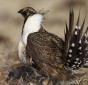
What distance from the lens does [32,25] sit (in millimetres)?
7938

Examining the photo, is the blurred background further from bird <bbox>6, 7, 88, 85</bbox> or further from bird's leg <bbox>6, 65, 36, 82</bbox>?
bird <bbox>6, 7, 88, 85</bbox>

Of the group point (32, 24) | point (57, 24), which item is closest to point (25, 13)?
point (32, 24)

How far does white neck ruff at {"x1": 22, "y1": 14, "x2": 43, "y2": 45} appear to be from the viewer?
7.91 m

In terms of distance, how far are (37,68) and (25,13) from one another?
0.93 m

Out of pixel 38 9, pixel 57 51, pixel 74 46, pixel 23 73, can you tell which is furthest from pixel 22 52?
pixel 38 9

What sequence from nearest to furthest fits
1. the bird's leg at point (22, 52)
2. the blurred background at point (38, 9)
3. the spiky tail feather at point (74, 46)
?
1. the spiky tail feather at point (74, 46)
2. the bird's leg at point (22, 52)
3. the blurred background at point (38, 9)

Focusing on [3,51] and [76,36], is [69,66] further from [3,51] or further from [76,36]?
[3,51]

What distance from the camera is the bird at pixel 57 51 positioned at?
24.3 feet

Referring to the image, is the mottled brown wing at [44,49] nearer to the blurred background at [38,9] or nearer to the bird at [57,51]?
the bird at [57,51]

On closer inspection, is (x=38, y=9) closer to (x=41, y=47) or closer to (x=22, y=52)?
(x=22, y=52)

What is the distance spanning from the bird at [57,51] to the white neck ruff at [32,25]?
0.14 feet

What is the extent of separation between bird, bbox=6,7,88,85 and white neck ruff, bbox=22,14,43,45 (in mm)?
43

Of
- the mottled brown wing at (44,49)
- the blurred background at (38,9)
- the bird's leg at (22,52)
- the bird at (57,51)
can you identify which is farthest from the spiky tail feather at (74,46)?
the blurred background at (38,9)

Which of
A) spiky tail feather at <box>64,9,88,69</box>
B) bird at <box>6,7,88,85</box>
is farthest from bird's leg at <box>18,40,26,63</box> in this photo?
spiky tail feather at <box>64,9,88,69</box>
